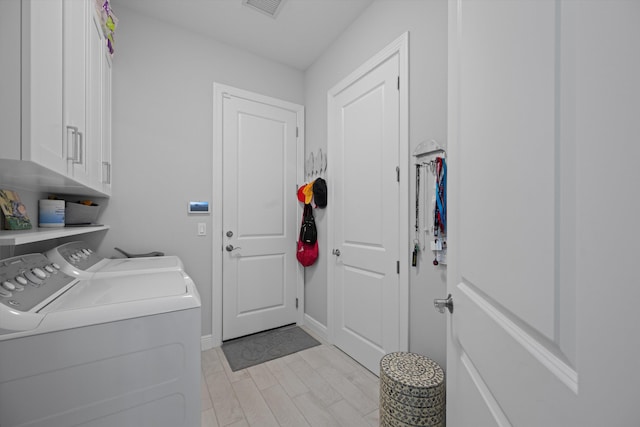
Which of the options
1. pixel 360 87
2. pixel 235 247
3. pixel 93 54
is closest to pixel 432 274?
pixel 360 87

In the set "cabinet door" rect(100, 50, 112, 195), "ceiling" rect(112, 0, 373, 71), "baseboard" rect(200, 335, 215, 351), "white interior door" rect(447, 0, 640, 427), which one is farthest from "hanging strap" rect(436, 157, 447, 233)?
"baseboard" rect(200, 335, 215, 351)

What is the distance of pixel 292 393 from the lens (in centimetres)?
175

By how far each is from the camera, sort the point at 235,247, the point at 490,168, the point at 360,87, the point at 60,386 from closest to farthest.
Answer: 1. the point at 490,168
2. the point at 60,386
3. the point at 360,87
4. the point at 235,247

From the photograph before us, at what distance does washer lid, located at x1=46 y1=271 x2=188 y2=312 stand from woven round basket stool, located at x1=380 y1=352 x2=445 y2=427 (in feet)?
3.62

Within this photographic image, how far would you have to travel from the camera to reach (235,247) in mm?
2523

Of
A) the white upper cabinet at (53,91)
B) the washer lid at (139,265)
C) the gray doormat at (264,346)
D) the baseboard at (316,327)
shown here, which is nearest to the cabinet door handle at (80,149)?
the white upper cabinet at (53,91)

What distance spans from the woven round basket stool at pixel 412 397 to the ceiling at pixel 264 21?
2.59m

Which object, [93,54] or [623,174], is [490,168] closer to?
[623,174]

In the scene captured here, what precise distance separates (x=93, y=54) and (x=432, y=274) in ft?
7.58

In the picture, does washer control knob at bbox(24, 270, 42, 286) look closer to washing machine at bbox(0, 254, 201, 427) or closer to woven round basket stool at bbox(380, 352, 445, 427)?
washing machine at bbox(0, 254, 201, 427)

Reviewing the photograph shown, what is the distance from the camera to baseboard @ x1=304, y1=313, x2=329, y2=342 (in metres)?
2.54

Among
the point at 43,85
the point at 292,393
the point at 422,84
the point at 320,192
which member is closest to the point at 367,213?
the point at 320,192

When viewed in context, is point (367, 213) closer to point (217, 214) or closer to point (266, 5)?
point (217, 214)

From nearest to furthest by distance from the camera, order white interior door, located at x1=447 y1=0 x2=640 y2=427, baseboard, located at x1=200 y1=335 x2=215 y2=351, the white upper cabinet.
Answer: white interior door, located at x1=447 y1=0 x2=640 y2=427, the white upper cabinet, baseboard, located at x1=200 y1=335 x2=215 y2=351
